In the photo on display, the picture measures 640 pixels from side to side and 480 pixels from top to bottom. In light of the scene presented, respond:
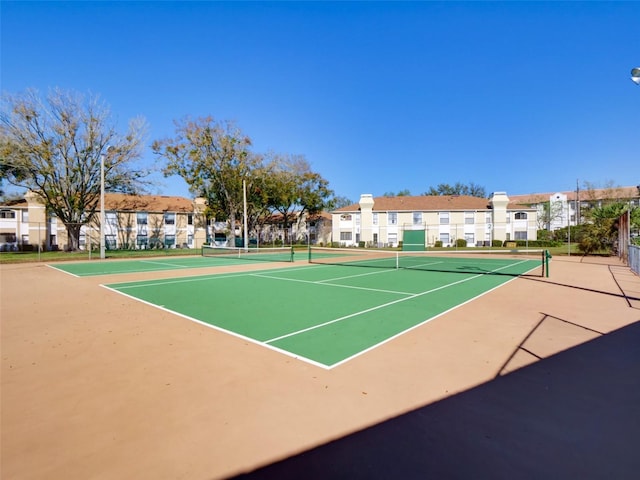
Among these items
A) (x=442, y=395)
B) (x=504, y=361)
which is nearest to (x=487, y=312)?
(x=504, y=361)

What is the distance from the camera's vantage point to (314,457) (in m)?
Answer: 2.89

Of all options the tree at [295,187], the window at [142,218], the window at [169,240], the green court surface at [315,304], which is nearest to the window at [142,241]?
the window at [142,218]

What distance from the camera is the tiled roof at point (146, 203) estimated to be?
4875 cm

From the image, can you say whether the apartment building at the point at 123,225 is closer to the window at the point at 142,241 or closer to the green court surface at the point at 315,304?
the window at the point at 142,241

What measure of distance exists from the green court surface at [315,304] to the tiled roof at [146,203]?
4065cm

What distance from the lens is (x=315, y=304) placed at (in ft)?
30.8

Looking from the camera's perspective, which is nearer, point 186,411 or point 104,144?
point 186,411

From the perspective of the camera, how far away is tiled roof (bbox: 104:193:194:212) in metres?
48.8

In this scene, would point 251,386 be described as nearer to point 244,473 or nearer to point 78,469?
point 244,473

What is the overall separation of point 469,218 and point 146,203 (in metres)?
48.2

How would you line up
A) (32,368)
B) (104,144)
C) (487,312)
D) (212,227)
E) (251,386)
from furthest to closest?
1. (212,227)
2. (104,144)
3. (487,312)
4. (32,368)
5. (251,386)

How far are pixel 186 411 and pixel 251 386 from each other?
0.86m

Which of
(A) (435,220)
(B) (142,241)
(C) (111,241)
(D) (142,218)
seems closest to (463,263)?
(A) (435,220)

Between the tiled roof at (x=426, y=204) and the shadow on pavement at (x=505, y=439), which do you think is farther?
the tiled roof at (x=426, y=204)
